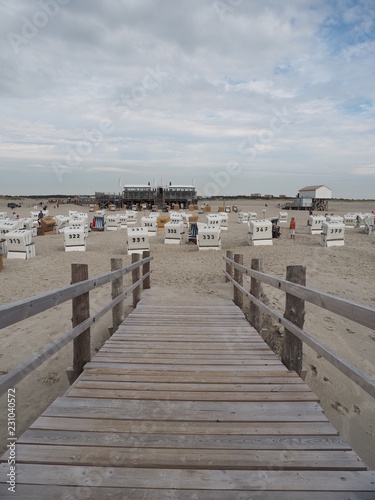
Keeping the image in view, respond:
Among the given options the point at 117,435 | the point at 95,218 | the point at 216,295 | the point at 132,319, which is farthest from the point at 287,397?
the point at 95,218

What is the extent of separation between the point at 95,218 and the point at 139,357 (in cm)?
2475

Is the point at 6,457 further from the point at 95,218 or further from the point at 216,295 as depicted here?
the point at 95,218

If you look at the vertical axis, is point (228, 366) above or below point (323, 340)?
above

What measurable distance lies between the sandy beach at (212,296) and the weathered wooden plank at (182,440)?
191cm

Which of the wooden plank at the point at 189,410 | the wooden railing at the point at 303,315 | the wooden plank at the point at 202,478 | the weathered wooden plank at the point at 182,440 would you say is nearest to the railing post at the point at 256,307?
the wooden railing at the point at 303,315

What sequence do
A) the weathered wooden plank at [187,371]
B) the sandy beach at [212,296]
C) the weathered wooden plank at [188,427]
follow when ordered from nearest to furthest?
the weathered wooden plank at [188,427], the weathered wooden plank at [187,371], the sandy beach at [212,296]

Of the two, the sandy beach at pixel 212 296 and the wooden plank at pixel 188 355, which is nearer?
the wooden plank at pixel 188 355

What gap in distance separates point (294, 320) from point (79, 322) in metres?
2.01

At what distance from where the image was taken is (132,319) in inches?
197

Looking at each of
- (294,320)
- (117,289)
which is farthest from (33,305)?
(117,289)

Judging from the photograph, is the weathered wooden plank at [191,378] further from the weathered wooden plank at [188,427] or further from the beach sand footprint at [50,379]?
the beach sand footprint at [50,379]

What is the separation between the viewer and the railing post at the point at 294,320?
2.99 m

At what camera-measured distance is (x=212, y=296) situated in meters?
8.46

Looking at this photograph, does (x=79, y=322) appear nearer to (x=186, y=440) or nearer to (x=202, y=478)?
(x=186, y=440)
